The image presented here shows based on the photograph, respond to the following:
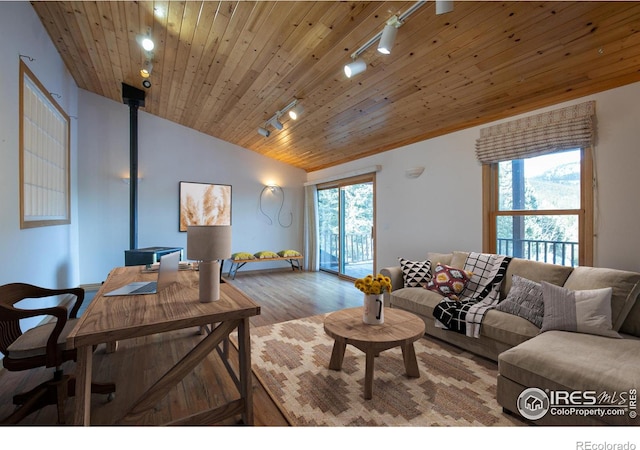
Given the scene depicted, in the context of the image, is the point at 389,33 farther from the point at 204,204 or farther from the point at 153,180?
the point at 153,180

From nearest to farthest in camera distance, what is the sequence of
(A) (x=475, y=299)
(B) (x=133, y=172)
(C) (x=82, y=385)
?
(C) (x=82, y=385)
(A) (x=475, y=299)
(B) (x=133, y=172)

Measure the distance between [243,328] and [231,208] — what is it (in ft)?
15.5

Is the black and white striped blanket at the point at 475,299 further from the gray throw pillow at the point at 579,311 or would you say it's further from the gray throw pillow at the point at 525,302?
the gray throw pillow at the point at 579,311

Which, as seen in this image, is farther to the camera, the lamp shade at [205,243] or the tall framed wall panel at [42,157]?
the tall framed wall panel at [42,157]

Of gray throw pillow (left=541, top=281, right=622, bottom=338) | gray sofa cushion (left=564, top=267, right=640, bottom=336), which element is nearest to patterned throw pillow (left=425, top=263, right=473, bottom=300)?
gray throw pillow (left=541, top=281, right=622, bottom=338)

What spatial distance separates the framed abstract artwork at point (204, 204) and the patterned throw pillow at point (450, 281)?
4.27m

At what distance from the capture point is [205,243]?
161 cm

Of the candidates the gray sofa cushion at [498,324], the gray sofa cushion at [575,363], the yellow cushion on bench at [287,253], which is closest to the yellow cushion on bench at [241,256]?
the yellow cushion on bench at [287,253]

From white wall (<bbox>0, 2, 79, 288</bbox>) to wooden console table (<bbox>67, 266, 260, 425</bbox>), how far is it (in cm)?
143

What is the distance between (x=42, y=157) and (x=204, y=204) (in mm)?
2642

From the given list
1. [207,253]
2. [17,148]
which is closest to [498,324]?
[207,253]

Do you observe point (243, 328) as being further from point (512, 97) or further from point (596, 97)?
point (596, 97)

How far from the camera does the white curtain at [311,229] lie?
6395mm

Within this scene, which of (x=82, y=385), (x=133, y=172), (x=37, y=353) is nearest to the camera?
(x=82, y=385)
